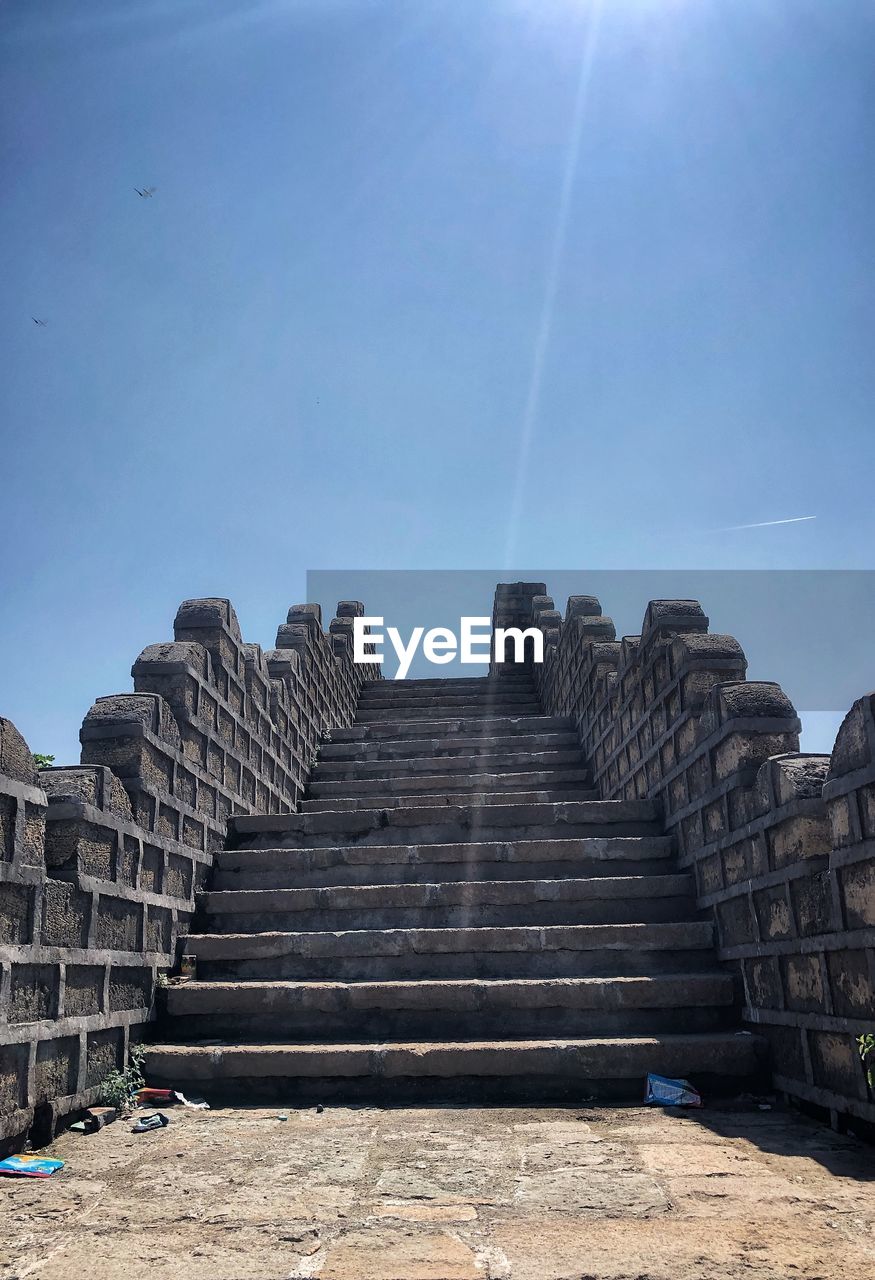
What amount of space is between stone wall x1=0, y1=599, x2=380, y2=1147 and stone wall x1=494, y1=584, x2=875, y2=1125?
3.58 metres

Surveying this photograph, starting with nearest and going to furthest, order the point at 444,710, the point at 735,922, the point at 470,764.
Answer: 1. the point at 735,922
2. the point at 470,764
3. the point at 444,710

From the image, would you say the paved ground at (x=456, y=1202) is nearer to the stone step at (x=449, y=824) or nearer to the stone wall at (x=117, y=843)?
the stone wall at (x=117, y=843)

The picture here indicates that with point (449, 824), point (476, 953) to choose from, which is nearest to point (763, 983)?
point (476, 953)

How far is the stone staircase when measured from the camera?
5402 millimetres

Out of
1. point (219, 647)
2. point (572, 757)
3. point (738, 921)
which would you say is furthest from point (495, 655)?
point (738, 921)

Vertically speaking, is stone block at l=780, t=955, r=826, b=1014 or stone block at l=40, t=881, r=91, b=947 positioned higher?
stone block at l=40, t=881, r=91, b=947

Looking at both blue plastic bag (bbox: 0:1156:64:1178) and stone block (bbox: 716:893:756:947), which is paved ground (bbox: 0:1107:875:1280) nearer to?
blue plastic bag (bbox: 0:1156:64:1178)

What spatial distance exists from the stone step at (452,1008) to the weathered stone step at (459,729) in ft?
17.0

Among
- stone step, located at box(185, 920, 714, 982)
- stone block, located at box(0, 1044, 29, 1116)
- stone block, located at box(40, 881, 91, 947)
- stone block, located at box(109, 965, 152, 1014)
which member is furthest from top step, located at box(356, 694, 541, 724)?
stone block, located at box(0, 1044, 29, 1116)

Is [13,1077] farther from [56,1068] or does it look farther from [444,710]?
[444,710]

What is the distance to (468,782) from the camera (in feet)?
30.2

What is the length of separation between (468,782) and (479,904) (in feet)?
8.40

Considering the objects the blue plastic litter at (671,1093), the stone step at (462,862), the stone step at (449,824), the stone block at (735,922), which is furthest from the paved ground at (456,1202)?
the stone step at (449,824)

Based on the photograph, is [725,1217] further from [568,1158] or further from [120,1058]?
[120,1058]
